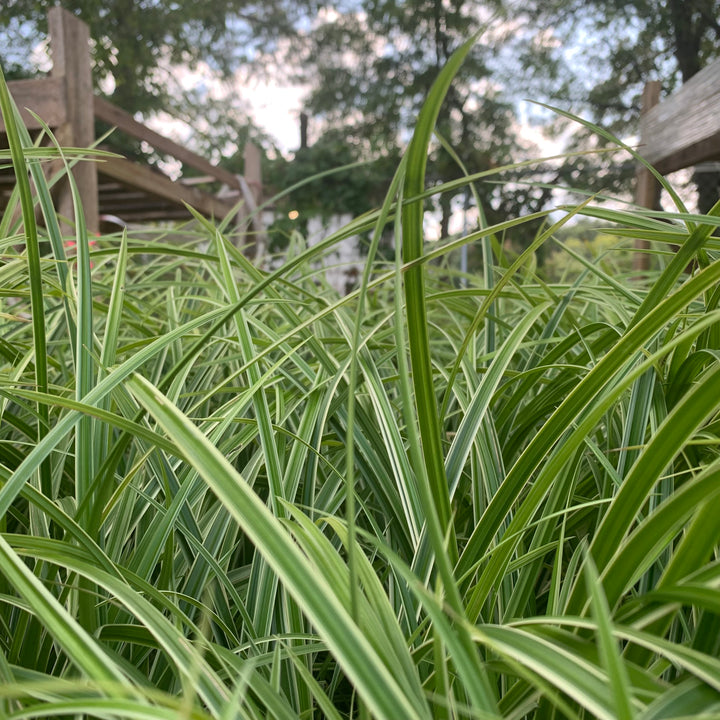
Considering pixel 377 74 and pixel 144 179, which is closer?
pixel 144 179

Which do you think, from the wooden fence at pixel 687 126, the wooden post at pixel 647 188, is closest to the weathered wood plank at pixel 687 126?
the wooden fence at pixel 687 126

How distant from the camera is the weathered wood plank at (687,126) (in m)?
1.34

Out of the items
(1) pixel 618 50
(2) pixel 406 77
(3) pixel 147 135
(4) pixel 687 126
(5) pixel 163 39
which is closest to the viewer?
(4) pixel 687 126

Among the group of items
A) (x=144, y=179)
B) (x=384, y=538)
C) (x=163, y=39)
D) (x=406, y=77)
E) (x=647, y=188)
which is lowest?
(x=384, y=538)

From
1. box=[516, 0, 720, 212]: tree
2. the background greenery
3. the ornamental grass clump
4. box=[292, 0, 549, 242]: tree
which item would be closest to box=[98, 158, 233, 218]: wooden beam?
the ornamental grass clump

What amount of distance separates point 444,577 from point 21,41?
851 centimetres

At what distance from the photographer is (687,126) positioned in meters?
1.54

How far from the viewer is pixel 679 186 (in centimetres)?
375

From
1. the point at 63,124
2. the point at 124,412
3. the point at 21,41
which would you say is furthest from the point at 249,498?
the point at 21,41

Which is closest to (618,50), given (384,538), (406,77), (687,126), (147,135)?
(406,77)

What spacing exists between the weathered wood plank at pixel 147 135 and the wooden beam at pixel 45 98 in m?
0.22

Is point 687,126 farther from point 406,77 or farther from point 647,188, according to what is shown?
point 406,77

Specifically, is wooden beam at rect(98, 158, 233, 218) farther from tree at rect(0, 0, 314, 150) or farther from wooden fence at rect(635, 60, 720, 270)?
tree at rect(0, 0, 314, 150)

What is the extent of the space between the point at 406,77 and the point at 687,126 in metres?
7.41
